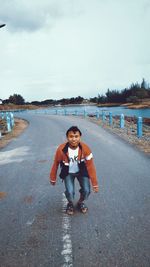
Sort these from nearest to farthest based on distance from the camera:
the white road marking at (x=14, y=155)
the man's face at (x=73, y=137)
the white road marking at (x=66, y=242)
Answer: the white road marking at (x=66, y=242), the man's face at (x=73, y=137), the white road marking at (x=14, y=155)

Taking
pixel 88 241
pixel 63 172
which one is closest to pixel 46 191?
pixel 63 172

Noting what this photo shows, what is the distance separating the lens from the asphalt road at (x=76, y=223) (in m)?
3.20

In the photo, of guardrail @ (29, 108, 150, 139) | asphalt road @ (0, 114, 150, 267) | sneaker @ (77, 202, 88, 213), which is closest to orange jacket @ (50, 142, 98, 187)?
sneaker @ (77, 202, 88, 213)

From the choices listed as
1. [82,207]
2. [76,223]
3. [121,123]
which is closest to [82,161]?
[82,207]

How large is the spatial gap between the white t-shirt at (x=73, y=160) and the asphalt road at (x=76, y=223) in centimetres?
78

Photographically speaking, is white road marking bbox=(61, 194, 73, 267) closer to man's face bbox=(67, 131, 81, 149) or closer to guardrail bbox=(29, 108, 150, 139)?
man's face bbox=(67, 131, 81, 149)

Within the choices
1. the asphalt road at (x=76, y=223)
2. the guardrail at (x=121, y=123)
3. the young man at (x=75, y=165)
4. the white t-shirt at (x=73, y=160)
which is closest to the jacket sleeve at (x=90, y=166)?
the young man at (x=75, y=165)

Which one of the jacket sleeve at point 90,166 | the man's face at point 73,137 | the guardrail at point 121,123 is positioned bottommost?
the guardrail at point 121,123

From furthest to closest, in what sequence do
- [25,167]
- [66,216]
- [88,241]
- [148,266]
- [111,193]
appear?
1. [25,167]
2. [111,193]
3. [66,216]
4. [88,241]
5. [148,266]

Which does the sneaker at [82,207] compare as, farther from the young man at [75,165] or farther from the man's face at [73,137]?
the man's face at [73,137]

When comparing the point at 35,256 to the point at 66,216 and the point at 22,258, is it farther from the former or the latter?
the point at 66,216

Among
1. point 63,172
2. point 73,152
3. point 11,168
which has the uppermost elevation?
point 73,152

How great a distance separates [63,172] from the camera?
4.52 meters

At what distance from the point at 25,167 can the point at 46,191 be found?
2.52 metres
